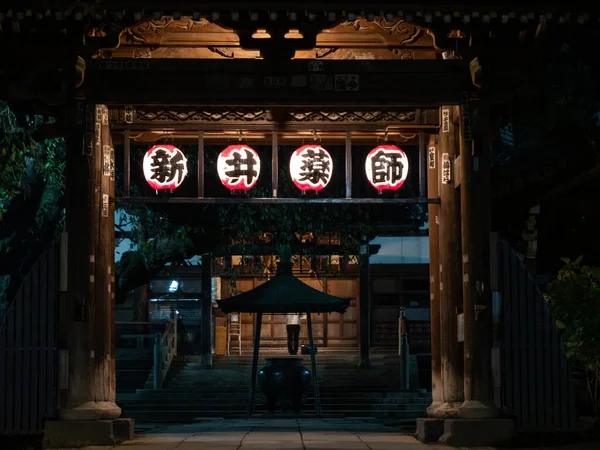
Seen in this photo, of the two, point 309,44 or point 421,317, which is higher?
point 309,44

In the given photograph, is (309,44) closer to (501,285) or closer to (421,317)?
(501,285)

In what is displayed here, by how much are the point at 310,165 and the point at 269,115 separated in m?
0.90

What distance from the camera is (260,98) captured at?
12.9 m

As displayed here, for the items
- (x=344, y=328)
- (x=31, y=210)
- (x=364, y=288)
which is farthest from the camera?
(x=344, y=328)

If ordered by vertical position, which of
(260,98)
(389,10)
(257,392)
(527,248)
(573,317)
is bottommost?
(257,392)

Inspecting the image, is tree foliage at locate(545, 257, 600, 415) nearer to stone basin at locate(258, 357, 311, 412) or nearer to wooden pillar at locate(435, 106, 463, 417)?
wooden pillar at locate(435, 106, 463, 417)

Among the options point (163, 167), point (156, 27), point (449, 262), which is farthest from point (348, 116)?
point (156, 27)

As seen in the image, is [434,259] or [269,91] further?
[434,259]

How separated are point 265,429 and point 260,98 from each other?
19.4ft

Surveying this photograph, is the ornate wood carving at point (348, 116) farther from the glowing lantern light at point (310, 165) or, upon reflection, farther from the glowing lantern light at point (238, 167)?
the glowing lantern light at point (238, 167)

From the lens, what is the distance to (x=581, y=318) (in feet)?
44.0

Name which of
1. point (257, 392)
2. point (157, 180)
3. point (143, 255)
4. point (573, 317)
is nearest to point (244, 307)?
point (143, 255)

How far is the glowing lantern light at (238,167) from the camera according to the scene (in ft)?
47.4

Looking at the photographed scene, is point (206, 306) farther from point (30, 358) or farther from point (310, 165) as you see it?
point (30, 358)
